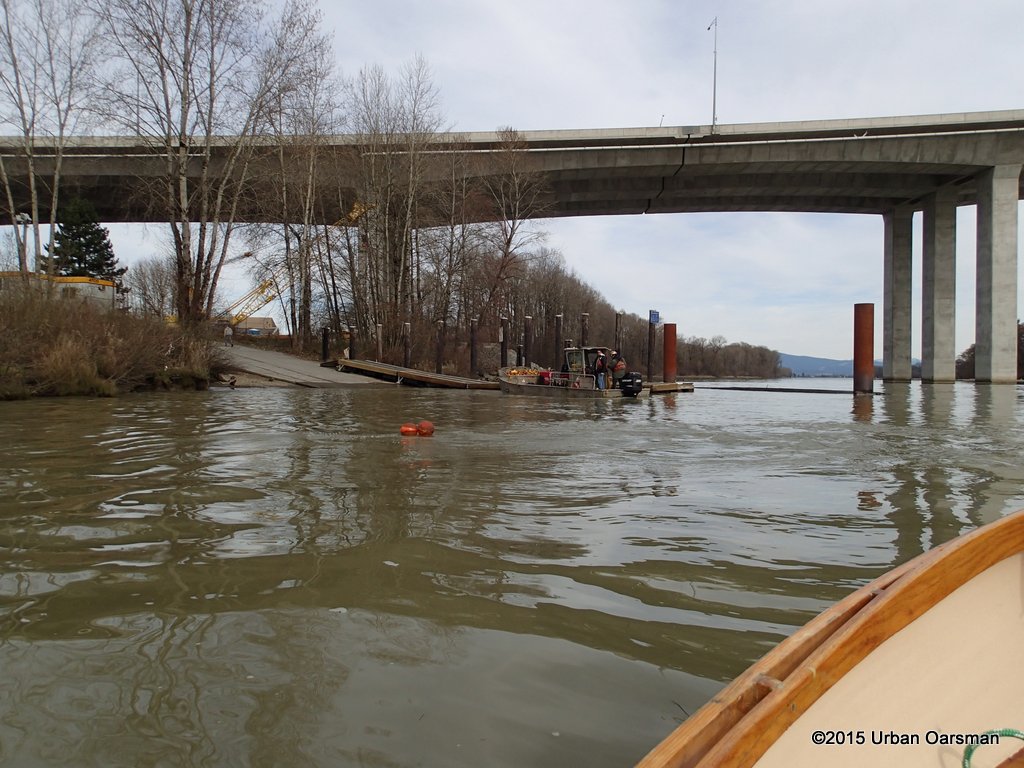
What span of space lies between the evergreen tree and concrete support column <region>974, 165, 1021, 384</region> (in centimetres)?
4476

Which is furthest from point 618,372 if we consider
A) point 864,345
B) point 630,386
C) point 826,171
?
point 826,171

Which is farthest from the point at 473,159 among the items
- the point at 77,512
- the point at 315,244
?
the point at 77,512

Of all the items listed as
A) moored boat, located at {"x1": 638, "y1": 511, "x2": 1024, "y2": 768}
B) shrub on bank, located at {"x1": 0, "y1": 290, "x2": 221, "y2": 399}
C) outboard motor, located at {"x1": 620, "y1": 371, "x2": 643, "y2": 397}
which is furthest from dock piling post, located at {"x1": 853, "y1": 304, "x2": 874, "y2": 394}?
moored boat, located at {"x1": 638, "y1": 511, "x2": 1024, "y2": 768}

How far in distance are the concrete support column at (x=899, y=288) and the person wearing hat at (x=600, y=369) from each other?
29675 mm

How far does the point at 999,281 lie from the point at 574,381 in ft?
83.7

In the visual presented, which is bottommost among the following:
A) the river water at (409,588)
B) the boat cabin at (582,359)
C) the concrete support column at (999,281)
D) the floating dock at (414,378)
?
the river water at (409,588)

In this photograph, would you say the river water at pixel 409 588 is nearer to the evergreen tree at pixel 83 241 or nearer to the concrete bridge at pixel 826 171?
the concrete bridge at pixel 826 171

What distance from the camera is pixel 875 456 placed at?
8.09m

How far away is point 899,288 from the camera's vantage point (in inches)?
1689

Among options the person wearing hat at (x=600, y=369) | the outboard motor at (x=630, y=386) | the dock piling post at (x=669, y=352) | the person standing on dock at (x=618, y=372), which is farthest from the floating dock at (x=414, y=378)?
the person wearing hat at (x=600, y=369)

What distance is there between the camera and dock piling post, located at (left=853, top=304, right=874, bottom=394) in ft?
88.8

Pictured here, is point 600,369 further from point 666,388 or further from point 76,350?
point 76,350

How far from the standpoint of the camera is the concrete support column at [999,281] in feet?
110

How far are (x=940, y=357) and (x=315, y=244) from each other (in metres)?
35.9
